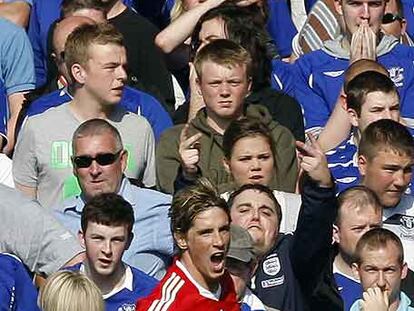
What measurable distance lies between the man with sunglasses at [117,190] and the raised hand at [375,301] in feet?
4.74

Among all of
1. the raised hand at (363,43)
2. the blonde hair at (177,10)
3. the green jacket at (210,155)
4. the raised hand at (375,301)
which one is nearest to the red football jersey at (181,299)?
the raised hand at (375,301)

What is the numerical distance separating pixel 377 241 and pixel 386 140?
99cm

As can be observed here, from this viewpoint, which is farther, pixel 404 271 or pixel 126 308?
pixel 404 271

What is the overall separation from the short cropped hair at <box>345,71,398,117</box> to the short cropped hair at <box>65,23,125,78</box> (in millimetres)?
1363

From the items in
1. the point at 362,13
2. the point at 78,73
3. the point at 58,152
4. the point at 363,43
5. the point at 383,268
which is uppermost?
the point at 362,13

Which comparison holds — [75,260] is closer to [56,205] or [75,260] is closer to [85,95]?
[56,205]

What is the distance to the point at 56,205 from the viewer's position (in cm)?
930

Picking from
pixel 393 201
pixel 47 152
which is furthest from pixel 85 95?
pixel 393 201

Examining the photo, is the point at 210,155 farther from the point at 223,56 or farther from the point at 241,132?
the point at 223,56

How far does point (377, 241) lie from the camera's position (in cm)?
840

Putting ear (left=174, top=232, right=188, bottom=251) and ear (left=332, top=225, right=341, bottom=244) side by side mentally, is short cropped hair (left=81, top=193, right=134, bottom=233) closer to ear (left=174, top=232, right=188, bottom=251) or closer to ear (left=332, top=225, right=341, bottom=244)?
ear (left=174, top=232, right=188, bottom=251)

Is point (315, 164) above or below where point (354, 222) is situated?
above

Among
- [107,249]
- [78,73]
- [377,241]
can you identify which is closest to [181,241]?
[107,249]

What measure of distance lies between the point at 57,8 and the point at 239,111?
2.35 metres
